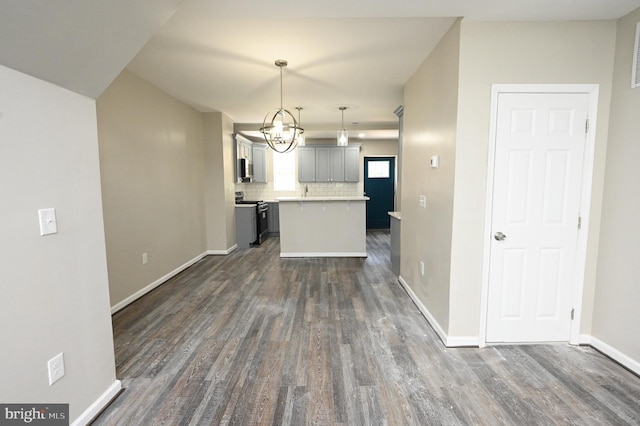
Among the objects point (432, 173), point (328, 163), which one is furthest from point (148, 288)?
point (328, 163)

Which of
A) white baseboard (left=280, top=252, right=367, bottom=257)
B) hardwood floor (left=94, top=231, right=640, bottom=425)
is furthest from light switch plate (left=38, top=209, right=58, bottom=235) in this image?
white baseboard (left=280, top=252, right=367, bottom=257)

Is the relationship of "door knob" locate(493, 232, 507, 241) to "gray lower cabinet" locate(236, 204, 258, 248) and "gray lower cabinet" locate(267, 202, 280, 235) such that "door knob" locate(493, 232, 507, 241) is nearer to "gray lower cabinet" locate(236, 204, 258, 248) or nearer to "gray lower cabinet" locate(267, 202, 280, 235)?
"gray lower cabinet" locate(236, 204, 258, 248)

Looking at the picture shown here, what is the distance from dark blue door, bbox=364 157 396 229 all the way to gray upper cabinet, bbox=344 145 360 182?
2.28 feet

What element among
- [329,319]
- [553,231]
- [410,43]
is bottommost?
[329,319]

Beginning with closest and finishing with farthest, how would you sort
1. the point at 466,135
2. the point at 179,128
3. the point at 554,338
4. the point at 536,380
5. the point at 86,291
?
the point at 86,291 → the point at 536,380 → the point at 466,135 → the point at 554,338 → the point at 179,128

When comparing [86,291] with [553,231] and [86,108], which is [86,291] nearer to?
[86,108]

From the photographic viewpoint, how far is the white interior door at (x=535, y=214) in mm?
2201

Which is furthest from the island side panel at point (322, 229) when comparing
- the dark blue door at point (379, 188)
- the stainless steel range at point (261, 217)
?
the dark blue door at point (379, 188)

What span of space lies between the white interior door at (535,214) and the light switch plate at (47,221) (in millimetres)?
2811

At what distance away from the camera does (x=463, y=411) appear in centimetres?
170

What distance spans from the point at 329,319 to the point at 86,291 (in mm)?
1983

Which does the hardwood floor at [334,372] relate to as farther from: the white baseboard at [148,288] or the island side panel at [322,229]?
the island side panel at [322,229]

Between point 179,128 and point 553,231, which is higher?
point 179,128

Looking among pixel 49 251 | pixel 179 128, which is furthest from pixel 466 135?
pixel 179 128
